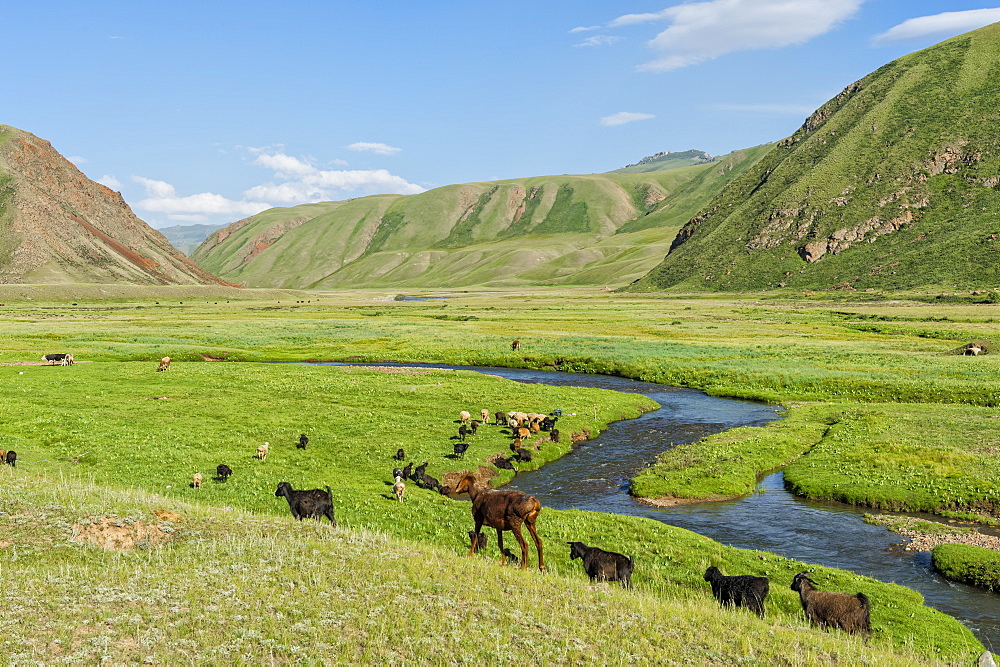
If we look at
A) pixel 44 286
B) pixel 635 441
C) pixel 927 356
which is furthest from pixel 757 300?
pixel 44 286

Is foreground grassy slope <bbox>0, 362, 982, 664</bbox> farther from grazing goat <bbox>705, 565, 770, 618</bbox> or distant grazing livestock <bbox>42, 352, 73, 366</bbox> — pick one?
distant grazing livestock <bbox>42, 352, 73, 366</bbox>

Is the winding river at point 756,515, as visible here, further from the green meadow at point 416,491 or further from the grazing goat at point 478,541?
the grazing goat at point 478,541

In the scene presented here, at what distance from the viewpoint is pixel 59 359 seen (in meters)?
62.5

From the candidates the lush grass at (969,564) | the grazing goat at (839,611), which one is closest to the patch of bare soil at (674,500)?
the lush grass at (969,564)

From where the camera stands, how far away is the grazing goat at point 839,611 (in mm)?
14938

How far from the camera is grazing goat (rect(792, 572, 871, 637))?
14.9 m

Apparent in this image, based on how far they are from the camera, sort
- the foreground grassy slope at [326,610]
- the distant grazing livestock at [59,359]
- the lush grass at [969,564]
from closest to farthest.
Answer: the foreground grassy slope at [326,610], the lush grass at [969,564], the distant grazing livestock at [59,359]

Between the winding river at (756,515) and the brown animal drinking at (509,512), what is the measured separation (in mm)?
9925

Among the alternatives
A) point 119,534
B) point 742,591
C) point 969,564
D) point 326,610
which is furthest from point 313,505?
point 969,564

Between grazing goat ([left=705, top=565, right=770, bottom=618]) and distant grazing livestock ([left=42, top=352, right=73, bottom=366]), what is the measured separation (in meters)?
64.6

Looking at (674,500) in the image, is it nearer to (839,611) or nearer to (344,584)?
(839,611)

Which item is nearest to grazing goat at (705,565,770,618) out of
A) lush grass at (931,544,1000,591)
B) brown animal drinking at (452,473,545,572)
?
brown animal drinking at (452,473,545,572)

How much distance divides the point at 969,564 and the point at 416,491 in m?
19.3

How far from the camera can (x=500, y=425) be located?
38625 millimetres
